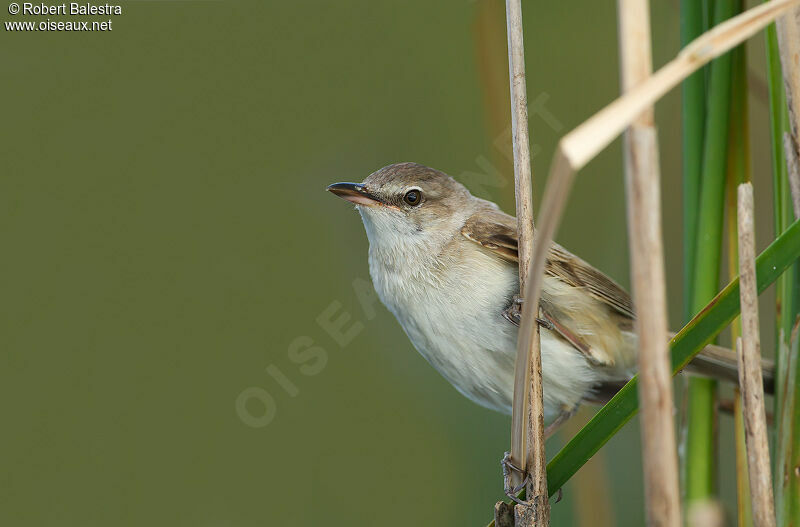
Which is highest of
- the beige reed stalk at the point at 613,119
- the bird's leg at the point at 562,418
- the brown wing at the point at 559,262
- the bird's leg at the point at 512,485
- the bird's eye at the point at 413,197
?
the bird's eye at the point at 413,197

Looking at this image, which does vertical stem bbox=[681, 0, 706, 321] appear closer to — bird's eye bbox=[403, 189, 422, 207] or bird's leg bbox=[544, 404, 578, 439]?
bird's leg bbox=[544, 404, 578, 439]

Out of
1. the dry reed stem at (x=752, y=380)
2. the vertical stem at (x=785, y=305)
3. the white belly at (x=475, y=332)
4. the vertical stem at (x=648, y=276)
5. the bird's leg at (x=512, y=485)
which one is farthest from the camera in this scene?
the white belly at (x=475, y=332)

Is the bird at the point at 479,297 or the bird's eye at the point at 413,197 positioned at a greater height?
the bird's eye at the point at 413,197

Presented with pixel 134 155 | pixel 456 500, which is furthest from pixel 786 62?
pixel 134 155

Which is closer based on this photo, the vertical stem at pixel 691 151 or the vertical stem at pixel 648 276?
the vertical stem at pixel 648 276

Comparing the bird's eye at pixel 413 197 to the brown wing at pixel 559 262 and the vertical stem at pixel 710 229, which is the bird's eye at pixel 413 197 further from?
the vertical stem at pixel 710 229
